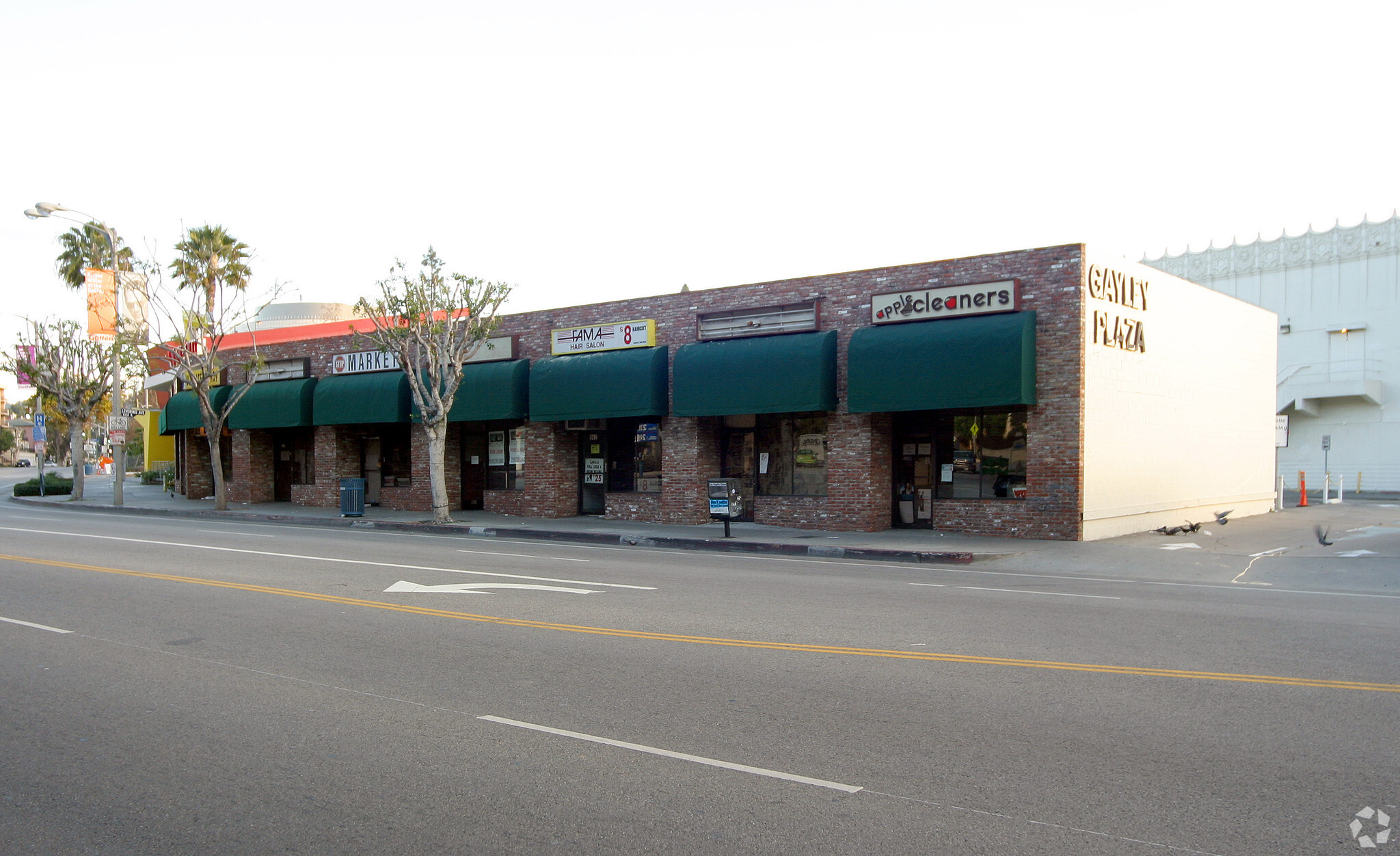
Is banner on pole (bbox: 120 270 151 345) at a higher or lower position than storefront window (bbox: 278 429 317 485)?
higher

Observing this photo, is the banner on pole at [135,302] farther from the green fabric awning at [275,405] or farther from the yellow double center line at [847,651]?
the yellow double center line at [847,651]

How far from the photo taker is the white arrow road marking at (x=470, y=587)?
11828 mm

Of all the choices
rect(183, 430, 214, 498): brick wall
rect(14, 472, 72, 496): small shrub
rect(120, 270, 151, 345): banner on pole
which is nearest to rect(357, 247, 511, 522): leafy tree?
rect(120, 270, 151, 345): banner on pole

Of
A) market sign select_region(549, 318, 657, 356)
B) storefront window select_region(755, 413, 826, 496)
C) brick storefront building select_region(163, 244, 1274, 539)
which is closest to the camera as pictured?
brick storefront building select_region(163, 244, 1274, 539)

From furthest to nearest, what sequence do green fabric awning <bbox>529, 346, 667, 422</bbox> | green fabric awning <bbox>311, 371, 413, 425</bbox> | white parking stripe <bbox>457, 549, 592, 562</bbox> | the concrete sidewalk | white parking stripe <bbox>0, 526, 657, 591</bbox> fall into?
1. green fabric awning <bbox>311, 371, 413, 425</bbox>
2. green fabric awning <bbox>529, 346, 667, 422</bbox>
3. the concrete sidewalk
4. white parking stripe <bbox>457, 549, 592, 562</bbox>
5. white parking stripe <bbox>0, 526, 657, 591</bbox>

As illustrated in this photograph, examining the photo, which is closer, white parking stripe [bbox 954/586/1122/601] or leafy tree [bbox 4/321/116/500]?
white parking stripe [bbox 954/586/1122/601]

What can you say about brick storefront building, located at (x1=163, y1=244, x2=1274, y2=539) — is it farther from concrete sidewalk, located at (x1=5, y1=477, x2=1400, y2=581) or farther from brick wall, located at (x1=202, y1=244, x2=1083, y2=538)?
concrete sidewalk, located at (x1=5, y1=477, x2=1400, y2=581)

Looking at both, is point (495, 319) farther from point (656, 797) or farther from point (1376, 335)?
point (1376, 335)

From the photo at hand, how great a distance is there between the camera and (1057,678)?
23.8ft

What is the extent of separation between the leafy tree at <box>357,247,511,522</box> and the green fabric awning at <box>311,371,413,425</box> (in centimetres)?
288

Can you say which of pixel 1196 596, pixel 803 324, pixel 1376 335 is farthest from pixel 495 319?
pixel 1376 335

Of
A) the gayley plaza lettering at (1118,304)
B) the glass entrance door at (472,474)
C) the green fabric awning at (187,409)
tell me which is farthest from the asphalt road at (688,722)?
the green fabric awning at (187,409)

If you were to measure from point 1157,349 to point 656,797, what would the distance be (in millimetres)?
20022

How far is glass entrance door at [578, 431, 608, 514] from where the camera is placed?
25.9m
